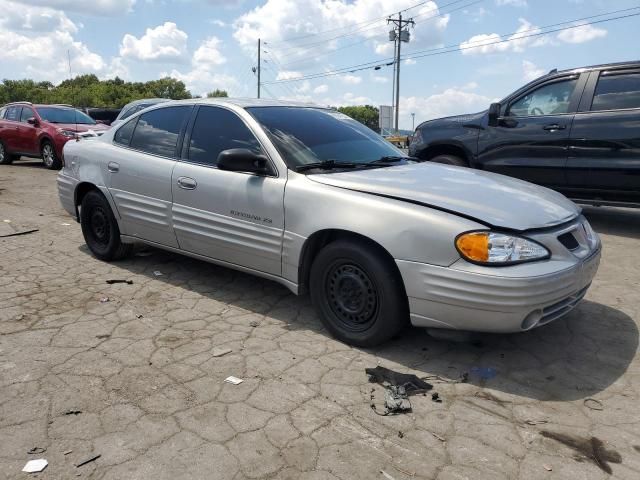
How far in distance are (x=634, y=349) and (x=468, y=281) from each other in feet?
4.68

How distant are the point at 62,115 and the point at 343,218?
12273mm

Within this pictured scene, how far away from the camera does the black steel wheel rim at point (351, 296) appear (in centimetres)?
327

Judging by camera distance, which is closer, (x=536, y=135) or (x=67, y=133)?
(x=536, y=135)

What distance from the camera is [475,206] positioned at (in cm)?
309

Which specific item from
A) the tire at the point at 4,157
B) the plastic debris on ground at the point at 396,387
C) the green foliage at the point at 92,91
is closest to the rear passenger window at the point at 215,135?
the plastic debris on ground at the point at 396,387

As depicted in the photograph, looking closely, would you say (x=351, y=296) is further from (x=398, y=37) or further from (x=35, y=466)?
(x=398, y=37)

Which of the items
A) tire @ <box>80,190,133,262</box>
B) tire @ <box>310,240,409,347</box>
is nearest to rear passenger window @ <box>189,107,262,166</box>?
tire @ <box>310,240,409,347</box>

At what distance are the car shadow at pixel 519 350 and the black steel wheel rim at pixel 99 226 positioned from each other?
107 cm

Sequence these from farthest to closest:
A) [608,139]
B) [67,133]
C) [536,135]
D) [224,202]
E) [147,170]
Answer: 1. [67,133]
2. [536,135]
3. [608,139]
4. [147,170]
5. [224,202]

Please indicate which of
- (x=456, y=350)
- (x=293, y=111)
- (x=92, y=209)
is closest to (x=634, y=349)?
(x=456, y=350)

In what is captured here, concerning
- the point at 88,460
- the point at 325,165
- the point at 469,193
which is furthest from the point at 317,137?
the point at 88,460

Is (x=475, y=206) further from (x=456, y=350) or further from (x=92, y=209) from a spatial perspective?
(x=92, y=209)

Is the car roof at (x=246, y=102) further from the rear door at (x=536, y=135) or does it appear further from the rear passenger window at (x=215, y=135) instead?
the rear door at (x=536, y=135)

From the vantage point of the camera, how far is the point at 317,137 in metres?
4.01
